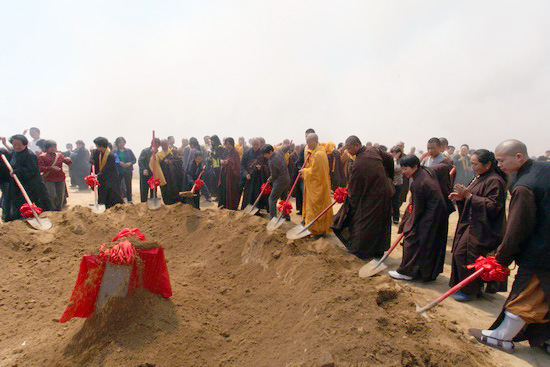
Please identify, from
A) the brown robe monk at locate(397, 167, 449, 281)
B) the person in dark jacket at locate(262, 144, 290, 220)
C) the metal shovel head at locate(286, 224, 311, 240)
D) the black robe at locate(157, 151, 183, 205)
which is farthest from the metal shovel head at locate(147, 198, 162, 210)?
the brown robe monk at locate(397, 167, 449, 281)

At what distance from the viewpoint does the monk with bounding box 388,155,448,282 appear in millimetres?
3963

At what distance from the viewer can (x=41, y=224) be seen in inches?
205

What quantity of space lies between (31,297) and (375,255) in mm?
4690

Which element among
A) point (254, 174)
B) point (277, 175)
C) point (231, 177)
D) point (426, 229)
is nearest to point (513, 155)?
point (426, 229)

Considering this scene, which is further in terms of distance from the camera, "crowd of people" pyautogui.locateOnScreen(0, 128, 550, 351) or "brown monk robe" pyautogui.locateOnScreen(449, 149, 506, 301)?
"brown monk robe" pyautogui.locateOnScreen(449, 149, 506, 301)

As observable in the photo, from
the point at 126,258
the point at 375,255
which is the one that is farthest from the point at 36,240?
the point at 375,255

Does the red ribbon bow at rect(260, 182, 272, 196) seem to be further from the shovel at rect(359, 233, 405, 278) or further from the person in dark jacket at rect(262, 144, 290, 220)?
the shovel at rect(359, 233, 405, 278)

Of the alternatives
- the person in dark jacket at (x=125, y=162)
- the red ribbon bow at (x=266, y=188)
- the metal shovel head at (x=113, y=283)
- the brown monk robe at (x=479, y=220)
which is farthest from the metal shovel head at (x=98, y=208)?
the brown monk robe at (x=479, y=220)

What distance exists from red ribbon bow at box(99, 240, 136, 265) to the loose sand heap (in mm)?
353

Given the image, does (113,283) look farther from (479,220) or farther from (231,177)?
(231,177)

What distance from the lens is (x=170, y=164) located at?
7605mm

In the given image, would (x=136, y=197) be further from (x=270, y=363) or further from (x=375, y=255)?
(x=270, y=363)

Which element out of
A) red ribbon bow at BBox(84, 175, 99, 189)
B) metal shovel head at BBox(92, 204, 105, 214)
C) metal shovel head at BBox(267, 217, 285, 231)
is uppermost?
red ribbon bow at BBox(84, 175, 99, 189)

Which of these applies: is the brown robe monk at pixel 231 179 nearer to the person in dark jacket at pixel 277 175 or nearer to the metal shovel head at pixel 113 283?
the person in dark jacket at pixel 277 175
